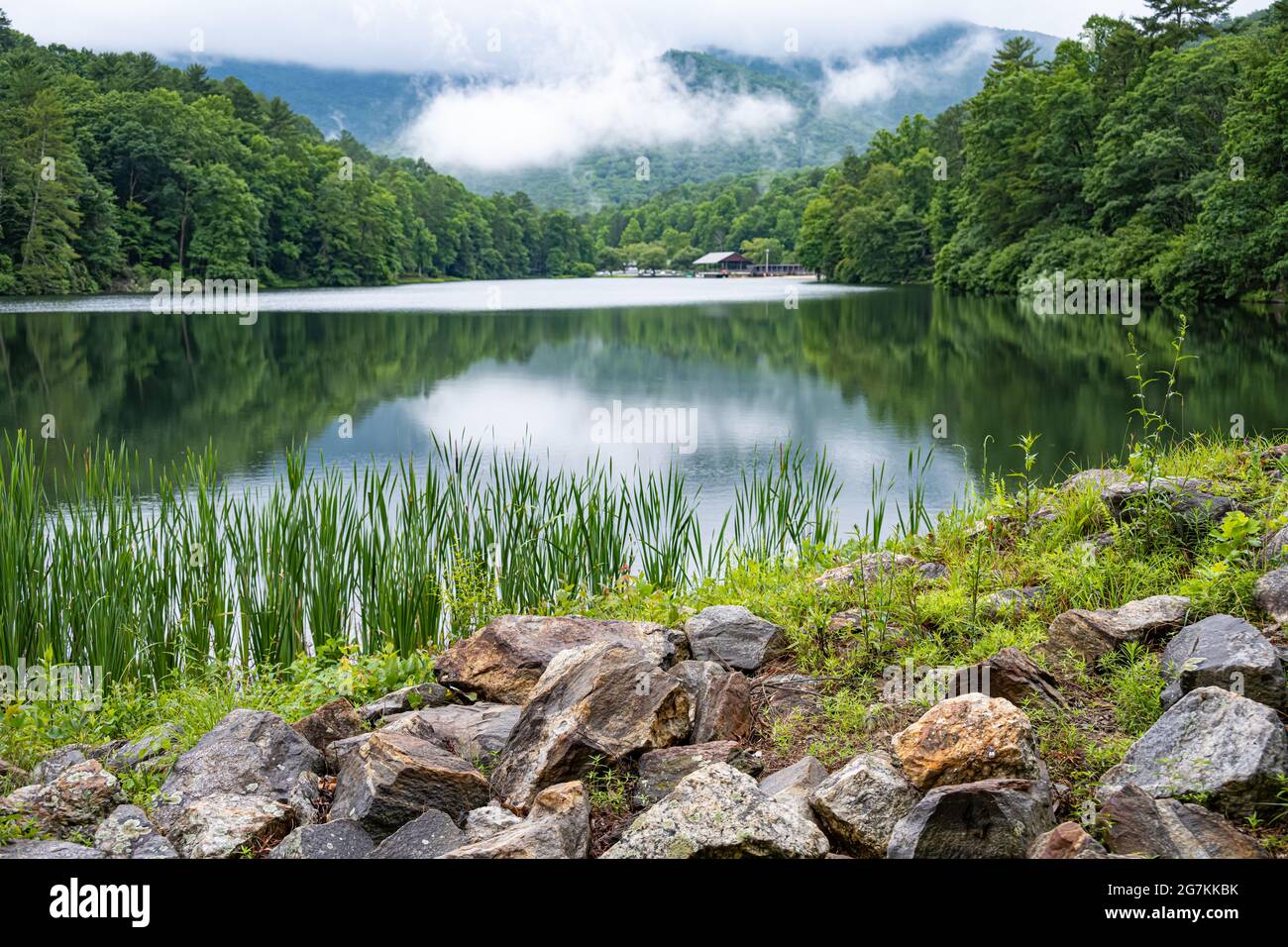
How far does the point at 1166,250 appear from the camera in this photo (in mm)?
43000

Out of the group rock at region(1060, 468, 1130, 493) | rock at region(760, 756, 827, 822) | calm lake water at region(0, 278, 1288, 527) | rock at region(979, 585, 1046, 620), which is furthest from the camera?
calm lake water at region(0, 278, 1288, 527)

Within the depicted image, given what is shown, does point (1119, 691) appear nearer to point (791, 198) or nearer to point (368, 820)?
point (368, 820)

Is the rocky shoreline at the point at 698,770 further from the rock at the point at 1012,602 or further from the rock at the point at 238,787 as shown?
the rock at the point at 1012,602

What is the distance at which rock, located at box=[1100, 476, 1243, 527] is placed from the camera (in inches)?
216

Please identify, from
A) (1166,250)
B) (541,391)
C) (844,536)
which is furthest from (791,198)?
(844,536)

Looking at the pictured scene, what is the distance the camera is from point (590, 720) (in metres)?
4.08

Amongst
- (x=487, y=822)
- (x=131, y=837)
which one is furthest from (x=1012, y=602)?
(x=131, y=837)

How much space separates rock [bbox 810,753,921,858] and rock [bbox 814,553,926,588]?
186cm

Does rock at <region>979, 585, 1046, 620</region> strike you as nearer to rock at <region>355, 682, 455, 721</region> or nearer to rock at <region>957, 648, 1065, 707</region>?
rock at <region>957, 648, 1065, 707</region>

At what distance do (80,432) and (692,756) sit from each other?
52.9 ft

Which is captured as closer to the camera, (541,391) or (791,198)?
(541,391)

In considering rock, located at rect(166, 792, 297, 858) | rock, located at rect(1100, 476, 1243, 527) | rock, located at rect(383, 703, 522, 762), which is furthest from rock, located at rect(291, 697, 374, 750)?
rock, located at rect(1100, 476, 1243, 527)

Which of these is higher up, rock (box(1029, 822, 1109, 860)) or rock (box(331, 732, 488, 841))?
rock (box(1029, 822, 1109, 860))
